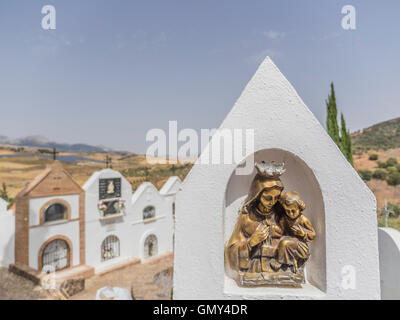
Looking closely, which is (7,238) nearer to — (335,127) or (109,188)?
(109,188)

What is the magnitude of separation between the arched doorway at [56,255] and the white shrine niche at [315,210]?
9935mm

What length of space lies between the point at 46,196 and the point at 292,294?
33.9 ft

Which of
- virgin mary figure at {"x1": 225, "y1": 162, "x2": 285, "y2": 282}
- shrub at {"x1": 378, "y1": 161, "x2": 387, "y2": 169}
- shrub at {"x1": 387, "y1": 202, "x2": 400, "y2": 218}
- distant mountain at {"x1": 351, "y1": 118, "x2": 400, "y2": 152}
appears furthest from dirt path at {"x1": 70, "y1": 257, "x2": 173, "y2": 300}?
distant mountain at {"x1": 351, "y1": 118, "x2": 400, "y2": 152}

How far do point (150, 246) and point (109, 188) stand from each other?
4.12 metres

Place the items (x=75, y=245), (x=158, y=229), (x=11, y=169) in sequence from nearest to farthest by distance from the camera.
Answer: (x=75, y=245), (x=158, y=229), (x=11, y=169)

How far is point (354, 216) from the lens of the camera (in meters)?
2.44

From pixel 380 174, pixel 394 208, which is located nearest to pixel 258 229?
pixel 394 208

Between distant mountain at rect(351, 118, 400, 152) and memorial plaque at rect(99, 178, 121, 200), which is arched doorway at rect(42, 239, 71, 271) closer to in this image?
memorial plaque at rect(99, 178, 121, 200)

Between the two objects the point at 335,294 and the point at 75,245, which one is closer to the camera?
the point at 335,294

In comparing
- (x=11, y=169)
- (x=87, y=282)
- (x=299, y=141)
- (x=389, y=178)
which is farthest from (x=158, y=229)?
(x=389, y=178)

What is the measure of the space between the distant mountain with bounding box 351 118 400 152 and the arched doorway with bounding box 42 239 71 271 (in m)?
29.3
